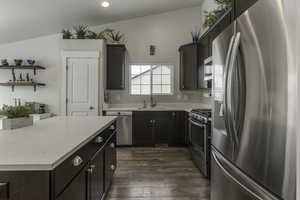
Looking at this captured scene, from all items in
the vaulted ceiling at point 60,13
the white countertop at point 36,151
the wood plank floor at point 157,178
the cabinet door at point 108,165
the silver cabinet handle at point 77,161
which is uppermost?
the vaulted ceiling at point 60,13

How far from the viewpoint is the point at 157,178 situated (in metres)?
3.30

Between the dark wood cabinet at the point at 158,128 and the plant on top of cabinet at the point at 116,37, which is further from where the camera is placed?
the plant on top of cabinet at the point at 116,37

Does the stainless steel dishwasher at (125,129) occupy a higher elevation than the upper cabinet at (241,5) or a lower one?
lower

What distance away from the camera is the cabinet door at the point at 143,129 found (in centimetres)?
524

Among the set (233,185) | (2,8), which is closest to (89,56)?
(2,8)

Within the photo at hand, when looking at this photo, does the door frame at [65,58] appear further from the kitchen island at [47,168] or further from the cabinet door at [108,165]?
the kitchen island at [47,168]

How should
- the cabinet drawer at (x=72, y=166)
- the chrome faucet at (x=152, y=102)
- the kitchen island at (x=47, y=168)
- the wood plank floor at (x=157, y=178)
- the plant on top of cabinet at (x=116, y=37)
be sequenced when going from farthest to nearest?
the chrome faucet at (x=152, y=102), the plant on top of cabinet at (x=116, y=37), the wood plank floor at (x=157, y=178), the cabinet drawer at (x=72, y=166), the kitchen island at (x=47, y=168)

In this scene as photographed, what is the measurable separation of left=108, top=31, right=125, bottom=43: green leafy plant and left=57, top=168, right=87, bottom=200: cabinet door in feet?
14.3

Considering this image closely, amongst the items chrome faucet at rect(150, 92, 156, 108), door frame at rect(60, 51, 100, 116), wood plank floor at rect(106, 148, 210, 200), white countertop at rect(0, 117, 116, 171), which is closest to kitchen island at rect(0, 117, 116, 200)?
white countertop at rect(0, 117, 116, 171)

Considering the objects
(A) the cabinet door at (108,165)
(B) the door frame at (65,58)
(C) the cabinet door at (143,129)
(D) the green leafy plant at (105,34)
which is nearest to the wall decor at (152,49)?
(D) the green leafy plant at (105,34)

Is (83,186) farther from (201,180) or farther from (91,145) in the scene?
(201,180)

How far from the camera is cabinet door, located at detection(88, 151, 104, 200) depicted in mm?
1731

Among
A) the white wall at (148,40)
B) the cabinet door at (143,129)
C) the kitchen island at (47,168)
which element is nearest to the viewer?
the kitchen island at (47,168)

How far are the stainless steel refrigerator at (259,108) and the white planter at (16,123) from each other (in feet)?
5.68
